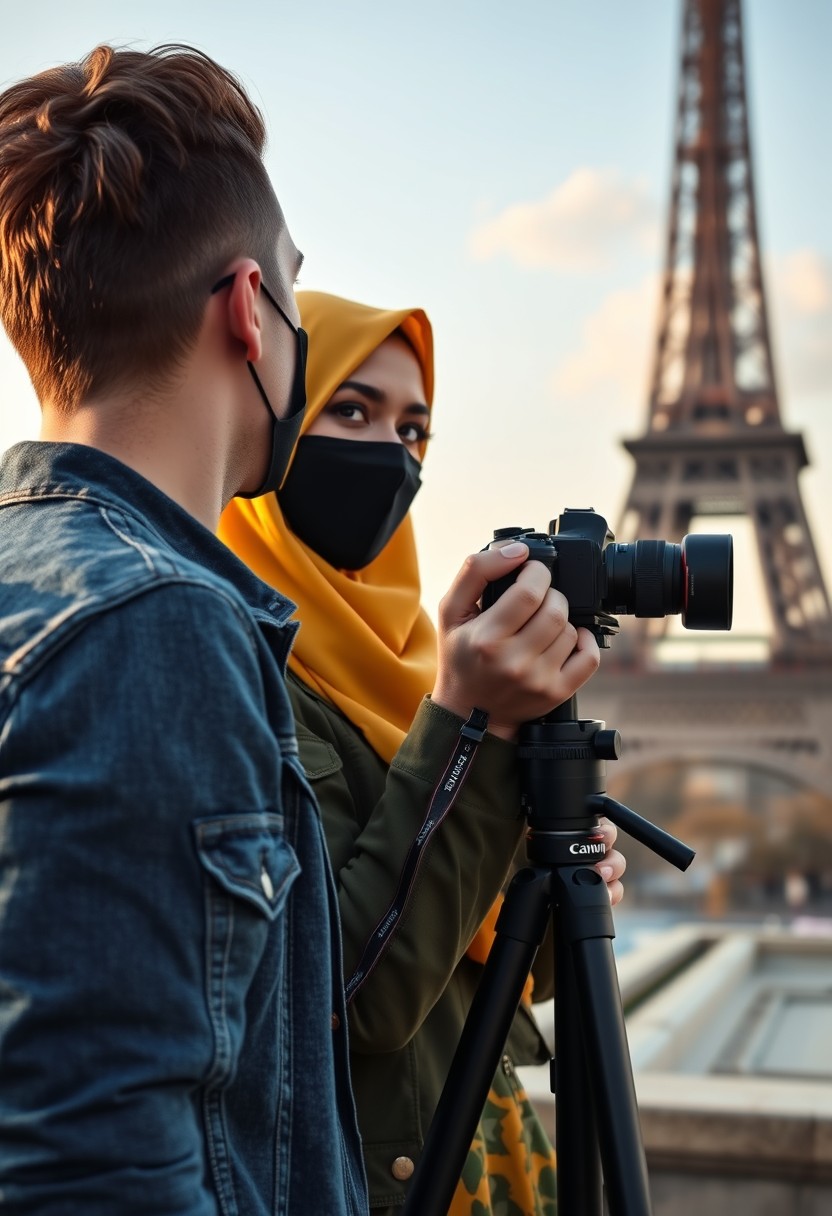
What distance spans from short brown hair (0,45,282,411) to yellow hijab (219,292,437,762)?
81 centimetres

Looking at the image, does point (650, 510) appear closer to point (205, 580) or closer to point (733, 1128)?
point (733, 1128)

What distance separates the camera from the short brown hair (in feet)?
3.88

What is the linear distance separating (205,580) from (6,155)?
1.69 feet

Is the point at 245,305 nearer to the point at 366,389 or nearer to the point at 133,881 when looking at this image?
the point at 133,881

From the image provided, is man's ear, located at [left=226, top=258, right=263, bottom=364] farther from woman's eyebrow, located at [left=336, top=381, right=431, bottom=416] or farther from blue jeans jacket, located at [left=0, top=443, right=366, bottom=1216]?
woman's eyebrow, located at [left=336, top=381, right=431, bottom=416]

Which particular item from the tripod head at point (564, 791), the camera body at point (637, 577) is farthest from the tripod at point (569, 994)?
the camera body at point (637, 577)

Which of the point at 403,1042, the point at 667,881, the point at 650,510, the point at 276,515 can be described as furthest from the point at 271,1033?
the point at 667,881

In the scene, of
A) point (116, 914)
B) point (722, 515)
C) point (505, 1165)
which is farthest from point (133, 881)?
point (722, 515)

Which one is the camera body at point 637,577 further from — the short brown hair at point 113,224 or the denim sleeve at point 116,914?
the denim sleeve at point 116,914

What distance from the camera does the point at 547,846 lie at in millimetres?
1604

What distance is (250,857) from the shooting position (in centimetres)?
99

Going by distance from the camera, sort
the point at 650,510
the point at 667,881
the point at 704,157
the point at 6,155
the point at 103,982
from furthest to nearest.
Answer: the point at 667,881 < the point at 704,157 < the point at 650,510 < the point at 6,155 < the point at 103,982

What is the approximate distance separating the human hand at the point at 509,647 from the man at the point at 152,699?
0.35m

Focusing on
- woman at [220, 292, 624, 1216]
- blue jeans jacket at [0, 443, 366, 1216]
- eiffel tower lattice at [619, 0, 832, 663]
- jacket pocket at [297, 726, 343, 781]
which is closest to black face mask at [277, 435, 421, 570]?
woman at [220, 292, 624, 1216]
